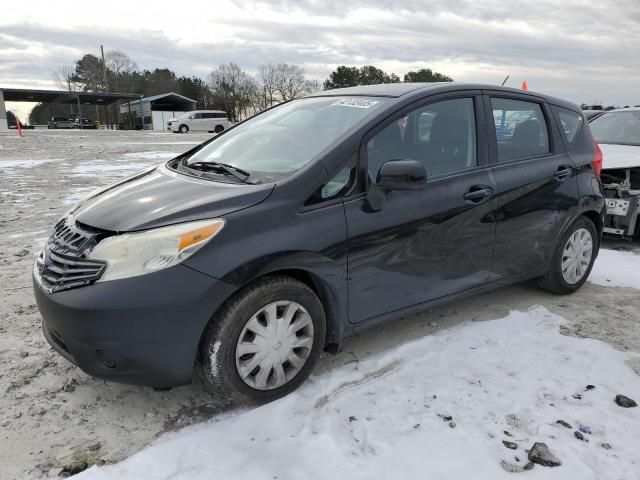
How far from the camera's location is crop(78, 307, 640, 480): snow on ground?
2.27 meters

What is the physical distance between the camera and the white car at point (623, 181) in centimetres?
571

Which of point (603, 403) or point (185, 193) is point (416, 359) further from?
point (185, 193)

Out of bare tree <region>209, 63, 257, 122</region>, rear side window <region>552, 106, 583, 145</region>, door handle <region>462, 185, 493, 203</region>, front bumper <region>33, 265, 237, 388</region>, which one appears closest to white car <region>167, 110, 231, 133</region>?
bare tree <region>209, 63, 257, 122</region>

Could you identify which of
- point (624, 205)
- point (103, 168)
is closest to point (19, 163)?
point (103, 168)

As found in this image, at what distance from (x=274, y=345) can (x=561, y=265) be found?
2.75 metres

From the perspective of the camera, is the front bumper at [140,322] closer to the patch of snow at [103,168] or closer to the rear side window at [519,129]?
the rear side window at [519,129]

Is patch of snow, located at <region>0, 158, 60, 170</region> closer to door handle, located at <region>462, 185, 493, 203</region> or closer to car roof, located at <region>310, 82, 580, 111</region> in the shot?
car roof, located at <region>310, 82, 580, 111</region>

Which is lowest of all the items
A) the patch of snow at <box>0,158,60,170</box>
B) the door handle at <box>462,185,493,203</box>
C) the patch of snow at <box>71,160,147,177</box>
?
the patch of snow at <box>71,160,147,177</box>

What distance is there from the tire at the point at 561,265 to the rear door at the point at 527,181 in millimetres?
119

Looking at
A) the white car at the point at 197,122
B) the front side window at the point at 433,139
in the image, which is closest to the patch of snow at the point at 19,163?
the front side window at the point at 433,139

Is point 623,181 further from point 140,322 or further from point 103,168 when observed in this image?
point 103,168

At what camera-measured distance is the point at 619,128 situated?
23.8 feet

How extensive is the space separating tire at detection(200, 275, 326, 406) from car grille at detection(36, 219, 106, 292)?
0.63m

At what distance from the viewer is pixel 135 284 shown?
2350mm
